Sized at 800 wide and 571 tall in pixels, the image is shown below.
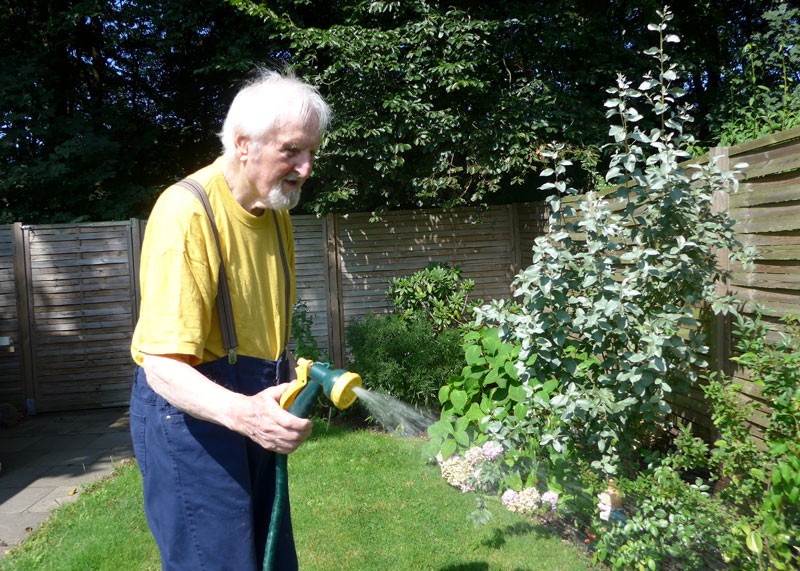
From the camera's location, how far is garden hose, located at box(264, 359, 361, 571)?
1722mm

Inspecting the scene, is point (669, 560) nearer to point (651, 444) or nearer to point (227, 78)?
point (651, 444)

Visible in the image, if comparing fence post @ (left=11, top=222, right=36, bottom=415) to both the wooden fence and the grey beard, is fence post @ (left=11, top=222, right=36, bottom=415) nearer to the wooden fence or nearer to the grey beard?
the wooden fence

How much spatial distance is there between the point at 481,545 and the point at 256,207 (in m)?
2.33

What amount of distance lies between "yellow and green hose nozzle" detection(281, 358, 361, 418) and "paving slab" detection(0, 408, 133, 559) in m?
2.90

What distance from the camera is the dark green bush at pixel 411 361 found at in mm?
5664

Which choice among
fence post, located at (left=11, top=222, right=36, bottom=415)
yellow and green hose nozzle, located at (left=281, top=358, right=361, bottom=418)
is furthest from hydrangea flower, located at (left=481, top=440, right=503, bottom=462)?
fence post, located at (left=11, top=222, right=36, bottom=415)

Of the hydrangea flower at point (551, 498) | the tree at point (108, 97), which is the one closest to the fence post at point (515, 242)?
the tree at point (108, 97)

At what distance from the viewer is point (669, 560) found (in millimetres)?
3004

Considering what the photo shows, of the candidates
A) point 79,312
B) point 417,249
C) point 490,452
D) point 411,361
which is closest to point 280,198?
point 490,452

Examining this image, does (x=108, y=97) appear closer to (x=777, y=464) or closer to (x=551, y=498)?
(x=551, y=498)

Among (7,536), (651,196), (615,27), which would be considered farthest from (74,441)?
(615,27)

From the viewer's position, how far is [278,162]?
1.83 meters

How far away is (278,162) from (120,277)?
19.5 ft

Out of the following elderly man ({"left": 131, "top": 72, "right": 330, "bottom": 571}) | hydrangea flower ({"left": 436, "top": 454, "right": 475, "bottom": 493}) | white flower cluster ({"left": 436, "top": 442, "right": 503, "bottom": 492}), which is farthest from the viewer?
hydrangea flower ({"left": 436, "top": 454, "right": 475, "bottom": 493})
